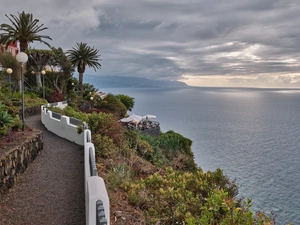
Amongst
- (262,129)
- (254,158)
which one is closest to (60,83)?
(254,158)

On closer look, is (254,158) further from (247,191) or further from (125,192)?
(125,192)

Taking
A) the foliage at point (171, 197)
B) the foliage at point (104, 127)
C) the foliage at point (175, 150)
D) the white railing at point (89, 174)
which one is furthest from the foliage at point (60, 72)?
the foliage at point (171, 197)

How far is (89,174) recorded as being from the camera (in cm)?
680

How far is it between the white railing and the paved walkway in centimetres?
64

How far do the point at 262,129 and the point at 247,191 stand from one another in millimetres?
48096

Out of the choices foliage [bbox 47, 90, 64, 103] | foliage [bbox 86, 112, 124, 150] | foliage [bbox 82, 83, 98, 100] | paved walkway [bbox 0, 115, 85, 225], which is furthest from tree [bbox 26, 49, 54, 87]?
paved walkway [bbox 0, 115, 85, 225]

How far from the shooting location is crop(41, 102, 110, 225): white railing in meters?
4.46

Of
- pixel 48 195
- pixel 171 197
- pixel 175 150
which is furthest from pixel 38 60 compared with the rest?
pixel 171 197

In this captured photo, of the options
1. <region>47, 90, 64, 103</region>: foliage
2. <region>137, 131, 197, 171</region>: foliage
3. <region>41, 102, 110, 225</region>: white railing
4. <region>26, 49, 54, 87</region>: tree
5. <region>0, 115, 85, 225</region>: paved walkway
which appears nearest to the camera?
<region>41, 102, 110, 225</region>: white railing

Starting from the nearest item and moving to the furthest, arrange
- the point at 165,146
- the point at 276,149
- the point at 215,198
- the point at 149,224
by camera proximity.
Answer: the point at 215,198 < the point at 149,224 < the point at 165,146 < the point at 276,149

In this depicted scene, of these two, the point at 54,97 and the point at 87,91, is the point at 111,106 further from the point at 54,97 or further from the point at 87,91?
the point at 54,97

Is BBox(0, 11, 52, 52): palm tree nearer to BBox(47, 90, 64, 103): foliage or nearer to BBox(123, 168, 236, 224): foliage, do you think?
BBox(47, 90, 64, 103): foliage

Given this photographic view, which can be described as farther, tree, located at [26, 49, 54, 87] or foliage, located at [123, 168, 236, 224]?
tree, located at [26, 49, 54, 87]

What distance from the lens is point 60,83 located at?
45.1 m
